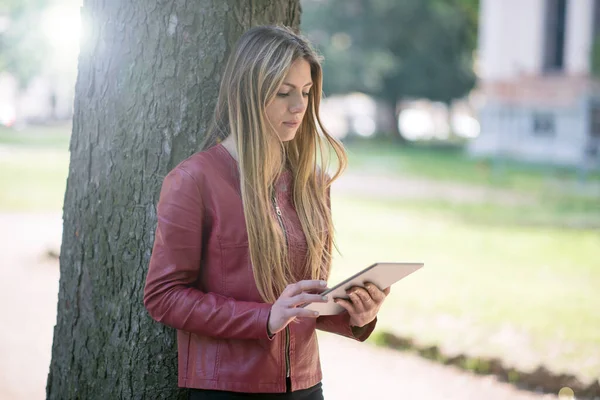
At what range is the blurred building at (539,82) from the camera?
27.1m

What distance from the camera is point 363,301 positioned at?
2525 mm

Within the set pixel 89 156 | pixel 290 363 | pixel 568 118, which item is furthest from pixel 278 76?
pixel 568 118

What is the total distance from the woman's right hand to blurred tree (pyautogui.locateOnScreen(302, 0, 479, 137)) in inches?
1321

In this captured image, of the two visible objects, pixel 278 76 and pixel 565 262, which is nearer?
pixel 278 76

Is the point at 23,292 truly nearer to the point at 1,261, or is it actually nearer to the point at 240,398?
the point at 1,261

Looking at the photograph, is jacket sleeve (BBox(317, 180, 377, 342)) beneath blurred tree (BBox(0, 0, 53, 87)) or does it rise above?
beneath

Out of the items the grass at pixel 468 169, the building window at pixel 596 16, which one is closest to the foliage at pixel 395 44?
the grass at pixel 468 169

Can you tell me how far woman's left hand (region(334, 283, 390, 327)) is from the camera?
2.48m

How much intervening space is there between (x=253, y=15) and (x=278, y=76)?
38.0 inches

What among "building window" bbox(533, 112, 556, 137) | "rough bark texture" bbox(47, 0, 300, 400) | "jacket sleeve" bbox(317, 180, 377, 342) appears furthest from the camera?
"building window" bbox(533, 112, 556, 137)

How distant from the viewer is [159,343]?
3.36 metres

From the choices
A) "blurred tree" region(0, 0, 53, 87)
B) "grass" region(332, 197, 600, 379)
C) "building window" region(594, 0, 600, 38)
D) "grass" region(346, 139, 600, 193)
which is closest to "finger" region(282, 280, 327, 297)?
"grass" region(332, 197, 600, 379)

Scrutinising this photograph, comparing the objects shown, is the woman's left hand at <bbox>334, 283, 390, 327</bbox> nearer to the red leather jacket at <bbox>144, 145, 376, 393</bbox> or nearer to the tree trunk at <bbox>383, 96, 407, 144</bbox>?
the red leather jacket at <bbox>144, 145, 376, 393</bbox>

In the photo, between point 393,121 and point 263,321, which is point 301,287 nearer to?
point 263,321
